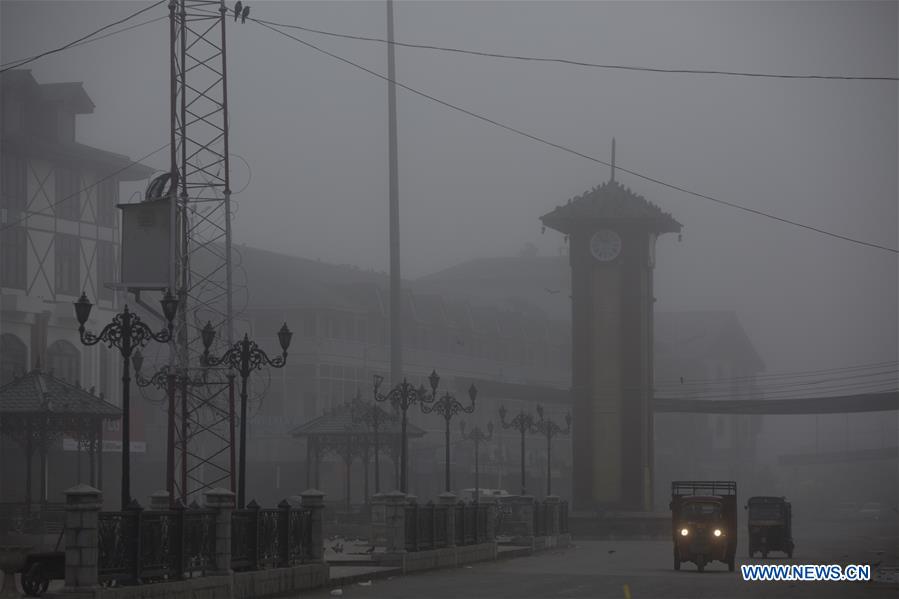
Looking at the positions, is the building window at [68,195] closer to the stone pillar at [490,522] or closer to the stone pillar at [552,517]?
the stone pillar at [552,517]

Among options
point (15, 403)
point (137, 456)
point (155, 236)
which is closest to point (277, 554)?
point (155, 236)

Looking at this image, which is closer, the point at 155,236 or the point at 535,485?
the point at 155,236

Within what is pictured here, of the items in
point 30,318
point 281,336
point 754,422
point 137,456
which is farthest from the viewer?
point 754,422

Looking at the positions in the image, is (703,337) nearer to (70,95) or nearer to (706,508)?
(70,95)

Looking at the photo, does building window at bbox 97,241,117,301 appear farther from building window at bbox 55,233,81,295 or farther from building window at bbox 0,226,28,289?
building window at bbox 0,226,28,289

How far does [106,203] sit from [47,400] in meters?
28.5

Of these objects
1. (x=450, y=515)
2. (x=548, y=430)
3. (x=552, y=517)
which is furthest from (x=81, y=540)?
(x=548, y=430)

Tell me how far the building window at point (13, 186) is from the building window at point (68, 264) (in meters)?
2.86

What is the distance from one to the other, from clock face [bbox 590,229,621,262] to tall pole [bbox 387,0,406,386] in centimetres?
962

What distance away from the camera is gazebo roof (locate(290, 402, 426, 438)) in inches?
2394

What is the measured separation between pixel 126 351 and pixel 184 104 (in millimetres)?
17710

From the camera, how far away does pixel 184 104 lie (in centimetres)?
4159

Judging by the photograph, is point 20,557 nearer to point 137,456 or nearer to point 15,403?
point 15,403

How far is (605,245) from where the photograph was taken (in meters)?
69.7
